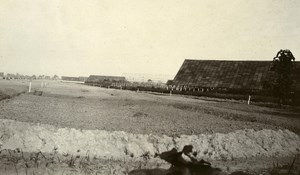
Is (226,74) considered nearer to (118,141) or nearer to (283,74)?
(283,74)

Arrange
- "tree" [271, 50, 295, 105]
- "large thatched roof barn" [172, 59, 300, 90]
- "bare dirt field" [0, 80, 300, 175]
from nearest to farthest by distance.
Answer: "bare dirt field" [0, 80, 300, 175], "tree" [271, 50, 295, 105], "large thatched roof barn" [172, 59, 300, 90]

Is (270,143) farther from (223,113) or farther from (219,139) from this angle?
(223,113)

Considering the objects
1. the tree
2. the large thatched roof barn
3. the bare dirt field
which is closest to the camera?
the bare dirt field

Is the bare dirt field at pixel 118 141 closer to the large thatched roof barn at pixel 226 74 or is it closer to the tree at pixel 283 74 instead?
the tree at pixel 283 74

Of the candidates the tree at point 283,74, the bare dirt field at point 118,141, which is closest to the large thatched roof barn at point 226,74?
the tree at point 283,74

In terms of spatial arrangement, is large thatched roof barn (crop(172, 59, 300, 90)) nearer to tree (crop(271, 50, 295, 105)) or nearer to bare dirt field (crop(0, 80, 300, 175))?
tree (crop(271, 50, 295, 105))

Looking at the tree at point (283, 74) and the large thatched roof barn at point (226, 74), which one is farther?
the large thatched roof barn at point (226, 74)

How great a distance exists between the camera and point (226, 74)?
143ft

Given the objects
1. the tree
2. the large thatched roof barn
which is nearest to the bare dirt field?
the tree

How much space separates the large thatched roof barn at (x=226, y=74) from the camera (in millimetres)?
39938

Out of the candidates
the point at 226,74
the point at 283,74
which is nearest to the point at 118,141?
the point at 283,74

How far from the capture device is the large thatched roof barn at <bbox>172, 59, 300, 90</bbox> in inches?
1572

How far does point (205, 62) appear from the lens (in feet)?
160

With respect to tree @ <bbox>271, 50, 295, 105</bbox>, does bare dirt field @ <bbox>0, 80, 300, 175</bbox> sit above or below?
below
